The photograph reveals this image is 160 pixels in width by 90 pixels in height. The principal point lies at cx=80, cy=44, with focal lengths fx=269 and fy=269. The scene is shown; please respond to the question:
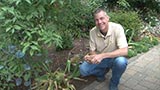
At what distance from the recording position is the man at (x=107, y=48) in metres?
3.61

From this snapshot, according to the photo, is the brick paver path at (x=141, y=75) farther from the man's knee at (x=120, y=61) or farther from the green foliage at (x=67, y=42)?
the green foliage at (x=67, y=42)

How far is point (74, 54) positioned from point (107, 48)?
1470 millimetres

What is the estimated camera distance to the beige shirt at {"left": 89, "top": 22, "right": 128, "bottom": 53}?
3715 mm

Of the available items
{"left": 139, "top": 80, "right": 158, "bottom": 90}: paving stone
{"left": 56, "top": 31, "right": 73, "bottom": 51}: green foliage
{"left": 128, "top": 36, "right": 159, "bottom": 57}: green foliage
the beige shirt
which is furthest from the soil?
{"left": 128, "top": 36, "right": 159, "bottom": 57}: green foliage

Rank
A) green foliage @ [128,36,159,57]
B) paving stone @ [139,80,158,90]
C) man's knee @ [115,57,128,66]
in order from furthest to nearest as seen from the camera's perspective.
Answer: green foliage @ [128,36,159,57] → paving stone @ [139,80,158,90] → man's knee @ [115,57,128,66]

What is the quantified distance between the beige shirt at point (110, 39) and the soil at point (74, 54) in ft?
2.21

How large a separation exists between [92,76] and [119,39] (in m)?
1.03

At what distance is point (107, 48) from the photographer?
Result: 3867 mm

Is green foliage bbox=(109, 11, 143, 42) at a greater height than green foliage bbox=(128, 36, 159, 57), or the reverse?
green foliage bbox=(109, 11, 143, 42)

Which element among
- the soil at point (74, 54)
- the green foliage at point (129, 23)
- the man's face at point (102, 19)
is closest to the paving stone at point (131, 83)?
the soil at point (74, 54)

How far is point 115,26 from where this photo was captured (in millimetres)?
3752

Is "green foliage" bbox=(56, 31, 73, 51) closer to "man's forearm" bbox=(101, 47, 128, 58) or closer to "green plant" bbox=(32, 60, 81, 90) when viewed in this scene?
"green plant" bbox=(32, 60, 81, 90)

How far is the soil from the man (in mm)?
305

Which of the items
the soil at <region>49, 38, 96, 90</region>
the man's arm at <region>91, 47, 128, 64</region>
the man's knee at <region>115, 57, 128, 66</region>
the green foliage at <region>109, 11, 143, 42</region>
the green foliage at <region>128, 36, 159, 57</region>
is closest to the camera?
the man's arm at <region>91, 47, 128, 64</region>
